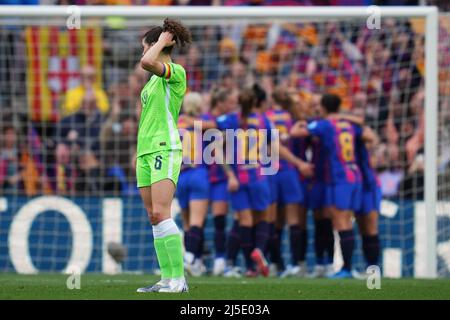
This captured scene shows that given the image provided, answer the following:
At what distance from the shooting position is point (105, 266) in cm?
1603

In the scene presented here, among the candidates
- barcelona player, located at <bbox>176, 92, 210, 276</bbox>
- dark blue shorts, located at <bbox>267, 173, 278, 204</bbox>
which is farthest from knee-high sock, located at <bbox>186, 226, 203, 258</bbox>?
dark blue shorts, located at <bbox>267, 173, 278, 204</bbox>

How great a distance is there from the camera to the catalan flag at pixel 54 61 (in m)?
17.4

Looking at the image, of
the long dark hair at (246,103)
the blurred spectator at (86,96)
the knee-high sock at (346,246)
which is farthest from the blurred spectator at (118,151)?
the knee-high sock at (346,246)

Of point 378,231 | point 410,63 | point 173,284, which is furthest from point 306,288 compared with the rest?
point 410,63

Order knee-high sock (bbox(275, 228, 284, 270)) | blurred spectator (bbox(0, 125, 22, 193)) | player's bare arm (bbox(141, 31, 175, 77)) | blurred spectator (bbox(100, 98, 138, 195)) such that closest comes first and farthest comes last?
1. player's bare arm (bbox(141, 31, 175, 77))
2. knee-high sock (bbox(275, 228, 284, 270))
3. blurred spectator (bbox(0, 125, 22, 193))
4. blurred spectator (bbox(100, 98, 138, 195))

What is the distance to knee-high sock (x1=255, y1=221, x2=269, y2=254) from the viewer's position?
14695 mm

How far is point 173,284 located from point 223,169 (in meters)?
5.67

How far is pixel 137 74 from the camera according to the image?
686 inches

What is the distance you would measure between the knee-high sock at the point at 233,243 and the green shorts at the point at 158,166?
5.50 m

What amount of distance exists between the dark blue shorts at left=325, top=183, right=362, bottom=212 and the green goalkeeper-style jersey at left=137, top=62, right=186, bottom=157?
512cm

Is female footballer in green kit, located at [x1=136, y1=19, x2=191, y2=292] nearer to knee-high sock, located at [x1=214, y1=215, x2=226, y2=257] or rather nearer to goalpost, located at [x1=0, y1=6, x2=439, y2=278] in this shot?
Result: goalpost, located at [x1=0, y1=6, x2=439, y2=278]

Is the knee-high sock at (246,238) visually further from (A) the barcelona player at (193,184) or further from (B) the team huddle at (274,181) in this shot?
(A) the barcelona player at (193,184)

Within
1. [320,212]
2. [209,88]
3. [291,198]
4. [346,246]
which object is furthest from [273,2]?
[346,246]

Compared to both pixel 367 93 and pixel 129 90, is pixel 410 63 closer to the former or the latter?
A: pixel 367 93
